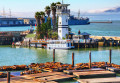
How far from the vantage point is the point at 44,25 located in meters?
77.9

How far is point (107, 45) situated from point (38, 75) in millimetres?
40858

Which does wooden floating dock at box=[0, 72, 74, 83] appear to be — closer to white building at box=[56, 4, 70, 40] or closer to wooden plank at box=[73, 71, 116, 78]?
wooden plank at box=[73, 71, 116, 78]

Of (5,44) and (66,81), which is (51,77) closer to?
(66,81)

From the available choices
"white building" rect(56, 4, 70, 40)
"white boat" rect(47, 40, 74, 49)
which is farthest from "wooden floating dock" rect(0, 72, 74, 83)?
"white building" rect(56, 4, 70, 40)

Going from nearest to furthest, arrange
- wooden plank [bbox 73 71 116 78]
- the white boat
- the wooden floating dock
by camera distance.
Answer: the wooden floating dock, wooden plank [bbox 73 71 116 78], the white boat

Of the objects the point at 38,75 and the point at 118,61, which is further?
the point at 118,61

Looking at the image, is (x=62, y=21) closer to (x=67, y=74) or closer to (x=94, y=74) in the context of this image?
(x=67, y=74)

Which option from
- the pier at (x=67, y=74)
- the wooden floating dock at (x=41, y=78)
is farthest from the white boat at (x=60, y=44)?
the wooden floating dock at (x=41, y=78)

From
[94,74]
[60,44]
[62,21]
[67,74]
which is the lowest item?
[67,74]

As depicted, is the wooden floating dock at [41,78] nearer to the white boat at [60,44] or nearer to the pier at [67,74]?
the pier at [67,74]

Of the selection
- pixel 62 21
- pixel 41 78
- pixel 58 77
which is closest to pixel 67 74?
pixel 58 77

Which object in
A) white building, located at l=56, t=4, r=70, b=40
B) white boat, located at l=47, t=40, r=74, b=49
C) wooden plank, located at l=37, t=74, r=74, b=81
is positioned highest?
white building, located at l=56, t=4, r=70, b=40

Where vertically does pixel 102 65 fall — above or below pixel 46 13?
below

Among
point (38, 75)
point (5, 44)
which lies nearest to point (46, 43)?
point (5, 44)
